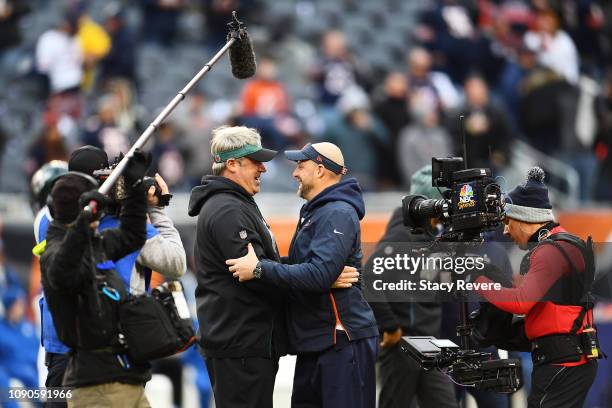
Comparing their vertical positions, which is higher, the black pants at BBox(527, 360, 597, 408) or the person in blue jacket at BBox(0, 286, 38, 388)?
the person in blue jacket at BBox(0, 286, 38, 388)

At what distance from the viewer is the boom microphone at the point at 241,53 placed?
6.16 metres

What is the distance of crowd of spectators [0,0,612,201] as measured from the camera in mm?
12258

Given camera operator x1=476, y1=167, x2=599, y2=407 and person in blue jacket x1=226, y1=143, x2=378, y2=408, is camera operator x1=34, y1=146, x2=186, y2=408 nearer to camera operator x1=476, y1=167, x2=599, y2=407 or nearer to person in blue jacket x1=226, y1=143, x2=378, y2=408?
person in blue jacket x1=226, y1=143, x2=378, y2=408

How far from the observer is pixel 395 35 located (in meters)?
14.8

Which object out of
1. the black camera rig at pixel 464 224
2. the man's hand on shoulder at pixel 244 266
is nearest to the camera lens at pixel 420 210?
the black camera rig at pixel 464 224

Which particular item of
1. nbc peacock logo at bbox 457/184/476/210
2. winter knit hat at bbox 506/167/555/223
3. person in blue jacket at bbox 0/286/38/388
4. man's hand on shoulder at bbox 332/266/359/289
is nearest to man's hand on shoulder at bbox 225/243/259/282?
man's hand on shoulder at bbox 332/266/359/289

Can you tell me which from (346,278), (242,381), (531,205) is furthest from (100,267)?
(531,205)

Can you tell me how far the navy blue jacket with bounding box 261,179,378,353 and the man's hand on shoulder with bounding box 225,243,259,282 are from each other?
0.06 m

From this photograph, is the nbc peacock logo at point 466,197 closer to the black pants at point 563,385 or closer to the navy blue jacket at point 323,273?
the navy blue jacket at point 323,273

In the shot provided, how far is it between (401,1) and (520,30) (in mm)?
1647

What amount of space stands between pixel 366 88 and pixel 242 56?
7.17m

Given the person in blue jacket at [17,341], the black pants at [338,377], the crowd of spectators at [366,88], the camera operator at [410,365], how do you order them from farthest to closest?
the crowd of spectators at [366,88]
the person in blue jacket at [17,341]
the camera operator at [410,365]
the black pants at [338,377]

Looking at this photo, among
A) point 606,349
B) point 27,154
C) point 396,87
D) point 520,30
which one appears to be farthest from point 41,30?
point 606,349

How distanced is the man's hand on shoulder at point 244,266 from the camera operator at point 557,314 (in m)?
Answer: 1.18
